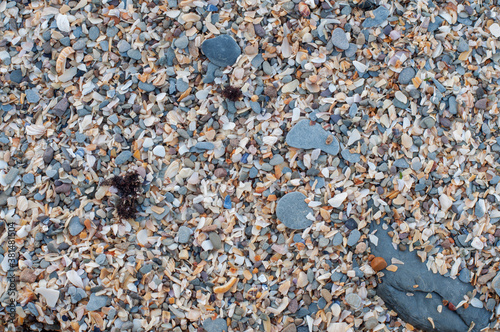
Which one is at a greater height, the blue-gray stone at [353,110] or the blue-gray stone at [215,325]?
the blue-gray stone at [353,110]

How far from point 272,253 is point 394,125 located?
919 millimetres

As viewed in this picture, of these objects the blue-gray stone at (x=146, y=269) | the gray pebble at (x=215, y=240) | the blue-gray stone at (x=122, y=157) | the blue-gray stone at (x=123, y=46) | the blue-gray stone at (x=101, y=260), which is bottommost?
the blue-gray stone at (x=146, y=269)

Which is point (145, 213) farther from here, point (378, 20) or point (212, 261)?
point (378, 20)

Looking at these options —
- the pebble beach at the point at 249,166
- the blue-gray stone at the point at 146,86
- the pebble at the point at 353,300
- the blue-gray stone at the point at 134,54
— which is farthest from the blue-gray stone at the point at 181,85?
the pebble at the point at 353,300

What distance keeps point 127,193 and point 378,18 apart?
1596 mm

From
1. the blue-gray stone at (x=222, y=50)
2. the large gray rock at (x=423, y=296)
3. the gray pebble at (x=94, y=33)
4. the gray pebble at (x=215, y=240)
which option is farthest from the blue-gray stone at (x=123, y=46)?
the large gray rock at (x=423, y=296)

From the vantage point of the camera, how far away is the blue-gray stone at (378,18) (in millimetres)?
2279

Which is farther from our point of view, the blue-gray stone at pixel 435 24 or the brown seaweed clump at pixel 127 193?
the blue-gray stone at pixel 435 24

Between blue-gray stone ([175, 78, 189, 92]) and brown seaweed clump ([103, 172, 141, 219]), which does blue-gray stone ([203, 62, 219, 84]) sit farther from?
brown seaweed clump ([103, 172, 141, 219])

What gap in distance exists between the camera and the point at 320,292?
2.18m

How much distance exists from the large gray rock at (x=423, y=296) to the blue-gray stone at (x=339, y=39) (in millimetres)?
1053

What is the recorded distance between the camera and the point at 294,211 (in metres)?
2.16

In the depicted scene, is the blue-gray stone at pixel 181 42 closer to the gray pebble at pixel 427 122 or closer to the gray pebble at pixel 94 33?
the gray pebble at pixel 94 33

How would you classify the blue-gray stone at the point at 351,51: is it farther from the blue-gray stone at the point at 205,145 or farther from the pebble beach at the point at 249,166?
the blue-gray stone at the point at 205,145
